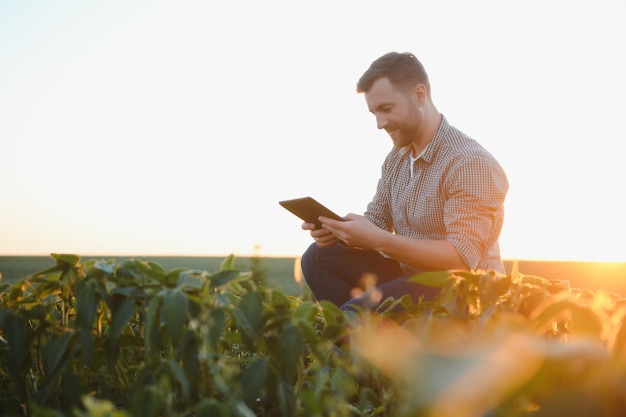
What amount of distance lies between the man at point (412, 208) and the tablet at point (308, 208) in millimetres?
47

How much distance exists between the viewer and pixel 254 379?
0.95 metres

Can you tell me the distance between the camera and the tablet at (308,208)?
3154 mm

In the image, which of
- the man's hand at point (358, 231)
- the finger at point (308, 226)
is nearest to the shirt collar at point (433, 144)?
the man's hand at point (358, 231)

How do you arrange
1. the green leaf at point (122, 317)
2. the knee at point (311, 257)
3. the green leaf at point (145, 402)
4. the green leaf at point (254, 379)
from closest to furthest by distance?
the green leaf at point (145, 402)
the green leaf at point (254, 379)
the green leaf at point (122, 317)
the knee at point (311, 257)

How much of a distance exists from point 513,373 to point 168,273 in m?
0.75

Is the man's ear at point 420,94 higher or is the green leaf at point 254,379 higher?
the man's ear at point 420,94

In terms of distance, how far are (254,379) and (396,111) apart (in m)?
2.83

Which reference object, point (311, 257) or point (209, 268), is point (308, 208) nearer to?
point (311, 257)

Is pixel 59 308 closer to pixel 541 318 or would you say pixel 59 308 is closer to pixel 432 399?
pixel 541 318

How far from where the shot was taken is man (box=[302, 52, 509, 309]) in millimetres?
2963

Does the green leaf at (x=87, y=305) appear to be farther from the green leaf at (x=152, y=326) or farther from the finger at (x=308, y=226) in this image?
the finger at (x=308, y=226)

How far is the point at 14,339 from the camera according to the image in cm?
116

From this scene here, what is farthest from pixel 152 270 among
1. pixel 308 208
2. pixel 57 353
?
pixel 308 208

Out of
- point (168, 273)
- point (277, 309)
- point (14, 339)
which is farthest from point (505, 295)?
point (14, 339)
